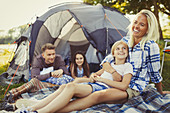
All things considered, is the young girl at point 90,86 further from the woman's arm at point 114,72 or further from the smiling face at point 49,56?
the smiling face at point 49,56

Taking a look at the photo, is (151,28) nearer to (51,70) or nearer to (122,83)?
(122,83)

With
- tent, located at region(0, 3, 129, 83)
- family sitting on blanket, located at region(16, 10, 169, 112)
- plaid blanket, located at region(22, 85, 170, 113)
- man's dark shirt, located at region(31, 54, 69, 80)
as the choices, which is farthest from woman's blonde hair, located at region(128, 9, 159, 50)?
man's dark shirt, located at region(31, 54, 69, 80)

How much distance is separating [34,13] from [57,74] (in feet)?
5.77

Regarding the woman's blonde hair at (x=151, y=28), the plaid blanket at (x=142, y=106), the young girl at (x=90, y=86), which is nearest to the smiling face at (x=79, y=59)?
the young girl at (x=90, y=86)

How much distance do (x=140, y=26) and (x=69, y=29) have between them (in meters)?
2.97

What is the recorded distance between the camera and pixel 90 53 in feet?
15.1

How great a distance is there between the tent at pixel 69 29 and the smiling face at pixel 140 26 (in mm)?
1237

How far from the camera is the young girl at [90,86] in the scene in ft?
5.83

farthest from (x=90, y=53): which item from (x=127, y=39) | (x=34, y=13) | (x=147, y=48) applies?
(x=147, y=48)

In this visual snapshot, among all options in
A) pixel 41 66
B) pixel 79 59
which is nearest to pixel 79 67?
pixel 79 59

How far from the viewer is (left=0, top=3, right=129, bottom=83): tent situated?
11.6ft

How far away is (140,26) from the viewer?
2.23 metres

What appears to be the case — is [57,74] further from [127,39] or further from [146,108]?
[146,108]

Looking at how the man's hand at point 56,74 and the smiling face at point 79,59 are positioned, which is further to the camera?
the smiling face at point 79,59
